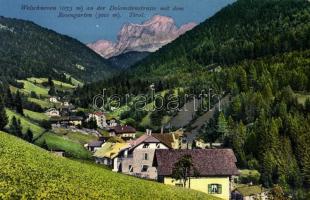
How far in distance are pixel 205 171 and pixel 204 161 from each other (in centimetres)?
172

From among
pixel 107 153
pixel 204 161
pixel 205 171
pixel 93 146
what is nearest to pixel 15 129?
pixel 107 153

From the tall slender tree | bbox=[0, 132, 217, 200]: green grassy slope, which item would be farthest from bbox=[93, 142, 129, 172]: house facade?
bbox=[0, 132, 217, 200]: green grassy slope

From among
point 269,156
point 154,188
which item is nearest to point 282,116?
point 269,156

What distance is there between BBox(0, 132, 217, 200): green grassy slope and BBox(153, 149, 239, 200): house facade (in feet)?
86.7

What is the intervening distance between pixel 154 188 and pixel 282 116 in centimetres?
15421

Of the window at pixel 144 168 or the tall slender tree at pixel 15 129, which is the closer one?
the window at pixel 144 168

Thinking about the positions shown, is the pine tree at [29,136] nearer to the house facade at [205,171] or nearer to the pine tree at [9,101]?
the pine tree at [9,101]

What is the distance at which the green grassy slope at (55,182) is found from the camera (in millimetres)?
30969

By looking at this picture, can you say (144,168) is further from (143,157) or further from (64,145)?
(64,145)

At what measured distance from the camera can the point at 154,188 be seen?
153ft

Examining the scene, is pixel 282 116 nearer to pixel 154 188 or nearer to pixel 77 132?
pixel 77 132

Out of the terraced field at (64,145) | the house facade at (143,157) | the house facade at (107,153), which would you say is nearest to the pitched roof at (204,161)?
the house facade at (143,157)

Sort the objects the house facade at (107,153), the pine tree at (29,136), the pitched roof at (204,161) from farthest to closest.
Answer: the pine tree at (29,136) < the house facade at (107,153) < the pitched roof at (204,161)

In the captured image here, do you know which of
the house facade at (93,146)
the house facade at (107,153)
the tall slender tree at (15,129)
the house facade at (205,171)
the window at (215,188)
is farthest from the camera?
the house facade at (93,146)
